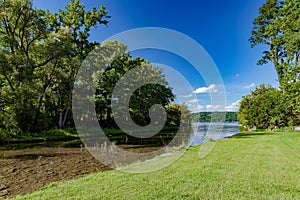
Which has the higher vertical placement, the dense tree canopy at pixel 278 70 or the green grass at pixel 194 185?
the dense tree canopy at pixel 278 70

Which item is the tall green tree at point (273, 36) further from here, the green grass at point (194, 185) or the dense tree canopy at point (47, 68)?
the green grass at point (194, 185)

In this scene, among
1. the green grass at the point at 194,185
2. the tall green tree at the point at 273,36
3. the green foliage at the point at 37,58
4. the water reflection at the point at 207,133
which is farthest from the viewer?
the tall green tree at the point at 273,36

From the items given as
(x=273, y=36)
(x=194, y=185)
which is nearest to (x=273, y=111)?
(x=273, y=36)

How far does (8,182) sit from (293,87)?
1659cm

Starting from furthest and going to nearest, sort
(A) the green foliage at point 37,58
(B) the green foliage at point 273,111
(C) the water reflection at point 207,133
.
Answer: (B) the green foliage at point 273,111, (A) the green foliage at point 37,58, (C) the water reflection at point 207,133

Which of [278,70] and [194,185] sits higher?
[278,70]

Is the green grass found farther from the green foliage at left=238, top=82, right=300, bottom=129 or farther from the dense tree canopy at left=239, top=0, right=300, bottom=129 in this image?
the green foliage at left=238, top=82, right=300, bottom=129

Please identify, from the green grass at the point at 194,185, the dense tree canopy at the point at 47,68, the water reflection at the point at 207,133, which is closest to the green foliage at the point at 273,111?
the water reflection at the point at 207,133

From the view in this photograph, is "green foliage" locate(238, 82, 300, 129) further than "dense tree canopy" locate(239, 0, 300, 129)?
Yes

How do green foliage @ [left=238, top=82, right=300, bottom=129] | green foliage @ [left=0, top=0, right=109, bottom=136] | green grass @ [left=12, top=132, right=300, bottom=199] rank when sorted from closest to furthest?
green grass @ [left=12, top=132, right=300, bottom=199]
green foliage @ [left=0, top=0, right=109, bottom=136]
green foliage @ [left=238, top=82, right=300, bottom=129]

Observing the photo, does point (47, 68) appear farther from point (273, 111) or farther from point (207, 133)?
point (273, 111)

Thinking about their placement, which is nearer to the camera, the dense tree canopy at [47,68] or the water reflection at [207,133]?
the water reflection at [207,133]

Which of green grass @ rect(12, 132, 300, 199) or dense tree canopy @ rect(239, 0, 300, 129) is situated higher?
dense tree canopy @ rect(239, 0, 300, 129)

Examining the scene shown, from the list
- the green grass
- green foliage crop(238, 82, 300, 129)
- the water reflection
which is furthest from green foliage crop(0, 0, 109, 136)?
green foliage crop(238, 82, 300, 129)
